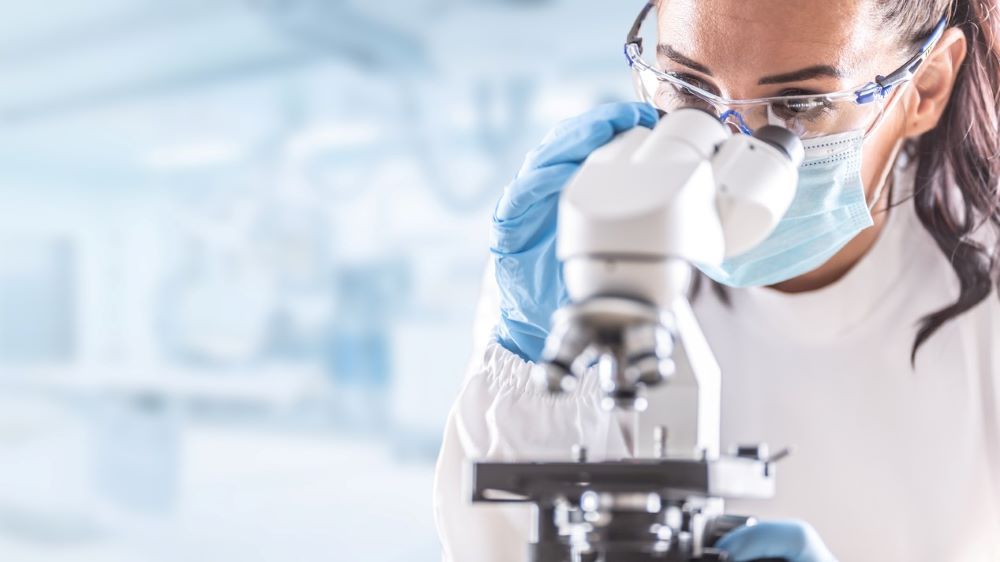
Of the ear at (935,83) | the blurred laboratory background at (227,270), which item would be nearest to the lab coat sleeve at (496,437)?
the ear at (935,83)

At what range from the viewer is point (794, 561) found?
0.92 m

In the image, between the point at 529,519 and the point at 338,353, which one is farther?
the point at 338,353

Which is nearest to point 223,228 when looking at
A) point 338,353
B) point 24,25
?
point 338,353

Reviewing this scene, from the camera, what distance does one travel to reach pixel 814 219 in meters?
1.44

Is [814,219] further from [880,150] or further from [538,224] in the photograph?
[538,224]

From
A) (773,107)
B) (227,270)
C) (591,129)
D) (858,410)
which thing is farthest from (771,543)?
(227,270)

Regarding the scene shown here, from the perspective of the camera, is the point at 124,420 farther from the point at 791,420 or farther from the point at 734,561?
the point at 734,561

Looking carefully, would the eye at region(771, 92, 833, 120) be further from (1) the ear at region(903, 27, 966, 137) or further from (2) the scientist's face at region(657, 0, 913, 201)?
(1) the ear at region(903, 27, 966, 137)

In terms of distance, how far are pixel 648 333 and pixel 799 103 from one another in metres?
0.72

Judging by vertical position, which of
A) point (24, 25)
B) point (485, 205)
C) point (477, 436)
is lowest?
point (477, 436)

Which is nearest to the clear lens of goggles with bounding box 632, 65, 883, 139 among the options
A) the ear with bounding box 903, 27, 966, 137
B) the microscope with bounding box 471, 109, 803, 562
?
the ear with bounding box 903, 27, 966, 137

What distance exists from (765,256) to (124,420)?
→ 4.04m

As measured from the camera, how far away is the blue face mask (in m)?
1.38

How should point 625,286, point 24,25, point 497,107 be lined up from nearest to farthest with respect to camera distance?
point 625,286 → point 497,107 → point 24,25
